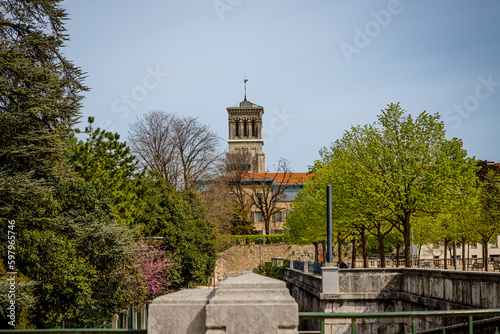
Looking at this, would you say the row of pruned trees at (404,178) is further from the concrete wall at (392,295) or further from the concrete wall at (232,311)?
the concrete wall at (232,311)

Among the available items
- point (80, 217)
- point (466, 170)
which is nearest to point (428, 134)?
point (466, 170)

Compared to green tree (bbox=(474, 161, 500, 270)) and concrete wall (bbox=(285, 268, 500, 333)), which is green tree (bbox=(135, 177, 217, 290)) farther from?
green tree (bbox=(474, 161, 500, 270))

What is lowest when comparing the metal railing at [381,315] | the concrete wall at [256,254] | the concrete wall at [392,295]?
the concrete wall at [256,254]

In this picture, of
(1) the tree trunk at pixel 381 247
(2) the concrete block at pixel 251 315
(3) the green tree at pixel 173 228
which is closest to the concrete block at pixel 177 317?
(2) the concrete block at pixel 251 315

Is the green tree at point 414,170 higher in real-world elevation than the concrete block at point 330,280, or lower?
higher

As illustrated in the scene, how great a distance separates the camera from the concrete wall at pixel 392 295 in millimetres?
14570

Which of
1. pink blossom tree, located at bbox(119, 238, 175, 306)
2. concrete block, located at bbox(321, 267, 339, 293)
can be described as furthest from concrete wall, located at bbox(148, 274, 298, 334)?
concrete block, located at bbox(321, 267, 339, 293)

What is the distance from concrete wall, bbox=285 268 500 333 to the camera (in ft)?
47.8

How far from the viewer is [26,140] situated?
14172 millimetres

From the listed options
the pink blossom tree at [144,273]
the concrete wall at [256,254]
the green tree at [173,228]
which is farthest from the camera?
the concrete wall at [256,254]

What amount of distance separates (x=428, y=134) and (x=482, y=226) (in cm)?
1505

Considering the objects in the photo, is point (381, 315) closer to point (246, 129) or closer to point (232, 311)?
point (232, 311)

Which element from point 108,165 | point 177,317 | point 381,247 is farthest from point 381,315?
point 381,247

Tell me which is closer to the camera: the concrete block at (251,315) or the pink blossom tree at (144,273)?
the concrete block at (251,315)
